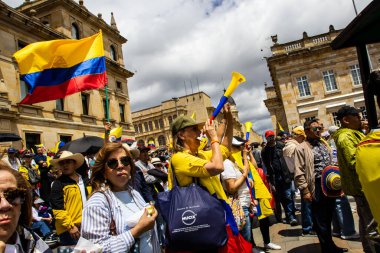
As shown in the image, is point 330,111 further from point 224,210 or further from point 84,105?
point 224,210

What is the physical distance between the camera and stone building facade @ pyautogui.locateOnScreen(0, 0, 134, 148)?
695 inches

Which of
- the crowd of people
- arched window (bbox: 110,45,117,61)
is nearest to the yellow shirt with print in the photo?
the crowd of people

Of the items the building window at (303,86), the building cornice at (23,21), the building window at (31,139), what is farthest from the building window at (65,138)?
the building window at (303,86)

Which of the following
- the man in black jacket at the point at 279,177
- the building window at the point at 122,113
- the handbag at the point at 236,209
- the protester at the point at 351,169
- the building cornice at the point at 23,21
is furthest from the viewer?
the building window at the point at 122,113

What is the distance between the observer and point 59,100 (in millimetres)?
21719

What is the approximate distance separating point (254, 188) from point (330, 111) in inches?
1099

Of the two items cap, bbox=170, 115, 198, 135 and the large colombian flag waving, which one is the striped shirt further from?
the large colombian flag waving

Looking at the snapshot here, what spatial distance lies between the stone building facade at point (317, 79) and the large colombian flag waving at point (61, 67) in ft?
83.4

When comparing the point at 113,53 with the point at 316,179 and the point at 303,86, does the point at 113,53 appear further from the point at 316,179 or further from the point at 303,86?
the point at 316,179

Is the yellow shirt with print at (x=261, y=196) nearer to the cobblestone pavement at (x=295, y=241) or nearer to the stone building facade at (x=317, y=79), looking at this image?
the cobblestone pavement at (x=295, y=241)

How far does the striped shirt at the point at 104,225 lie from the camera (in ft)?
6.57

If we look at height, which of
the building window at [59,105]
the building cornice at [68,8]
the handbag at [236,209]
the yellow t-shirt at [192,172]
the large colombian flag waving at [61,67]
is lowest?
the handbag at [236,209]

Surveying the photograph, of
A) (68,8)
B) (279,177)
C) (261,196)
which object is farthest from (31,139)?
(261,196)

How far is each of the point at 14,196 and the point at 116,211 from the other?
70 cm
